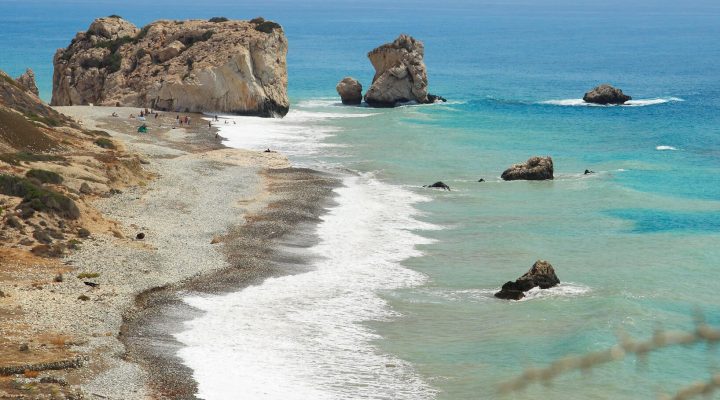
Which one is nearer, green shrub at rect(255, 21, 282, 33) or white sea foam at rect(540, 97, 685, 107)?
green shrub at rect(255, 21, 282, 33)

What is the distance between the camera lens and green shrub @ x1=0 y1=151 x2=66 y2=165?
41438mm

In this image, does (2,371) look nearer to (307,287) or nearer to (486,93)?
(307,287)

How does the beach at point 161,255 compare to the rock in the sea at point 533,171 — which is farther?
the rock in the sea at point 533,171

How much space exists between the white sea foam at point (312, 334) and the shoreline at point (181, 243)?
742 millimetres

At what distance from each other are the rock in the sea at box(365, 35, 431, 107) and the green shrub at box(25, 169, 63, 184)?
5376 centimetres

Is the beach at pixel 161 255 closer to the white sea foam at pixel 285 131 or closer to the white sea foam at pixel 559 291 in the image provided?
the white sea foam at pixel 285 131

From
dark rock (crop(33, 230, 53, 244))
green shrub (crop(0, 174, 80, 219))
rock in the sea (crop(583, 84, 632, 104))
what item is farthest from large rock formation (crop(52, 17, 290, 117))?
dark rock (crop(33, 230, 53, 244))

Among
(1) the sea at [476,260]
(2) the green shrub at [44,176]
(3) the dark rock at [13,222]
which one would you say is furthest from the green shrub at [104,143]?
(3) the dark rock at [13,222]

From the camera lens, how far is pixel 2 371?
19953mm

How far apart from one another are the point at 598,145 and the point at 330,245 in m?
38.2

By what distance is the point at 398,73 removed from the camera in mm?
92125

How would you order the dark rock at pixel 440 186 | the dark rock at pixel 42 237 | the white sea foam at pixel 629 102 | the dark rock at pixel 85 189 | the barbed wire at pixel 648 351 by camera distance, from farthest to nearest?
the white sea foam at pixel 629 102, the dark rock at pixel 440 186, the dark rock at pixel 85 189, the dark rock at pixel 42 237, the barbed wire at pixel 648 351

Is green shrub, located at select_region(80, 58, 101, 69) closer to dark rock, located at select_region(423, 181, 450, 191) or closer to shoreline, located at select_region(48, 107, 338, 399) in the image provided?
shoreline, located at select_region(48, 107, 338, 399)

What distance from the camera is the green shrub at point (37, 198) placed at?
111ft
